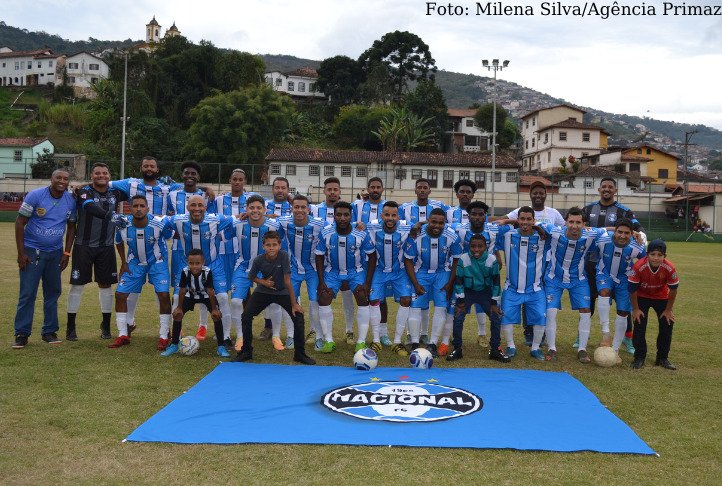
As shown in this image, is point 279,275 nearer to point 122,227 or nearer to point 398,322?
point 398,322

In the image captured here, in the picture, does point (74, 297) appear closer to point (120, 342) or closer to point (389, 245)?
point (120, 342)

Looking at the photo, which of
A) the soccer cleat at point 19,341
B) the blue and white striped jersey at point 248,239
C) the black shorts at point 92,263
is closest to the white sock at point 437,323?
the blue and white striped jersey at point 248,239

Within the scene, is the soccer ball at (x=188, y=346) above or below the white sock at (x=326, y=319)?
below

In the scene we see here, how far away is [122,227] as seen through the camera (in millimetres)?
8570

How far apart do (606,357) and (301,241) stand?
13.8 feet

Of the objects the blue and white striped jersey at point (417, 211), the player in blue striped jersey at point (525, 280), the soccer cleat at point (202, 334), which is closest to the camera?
the player in blue striped jersey at point (525, 280)

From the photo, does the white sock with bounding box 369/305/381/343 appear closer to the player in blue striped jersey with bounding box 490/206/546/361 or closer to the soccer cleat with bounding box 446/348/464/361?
the soccer cleat with bounding box 446/348/464/361

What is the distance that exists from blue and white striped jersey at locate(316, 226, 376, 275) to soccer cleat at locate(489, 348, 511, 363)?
6.70 feet

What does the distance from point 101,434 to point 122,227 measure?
3.85m

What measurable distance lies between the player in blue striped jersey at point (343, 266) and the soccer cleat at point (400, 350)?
42 cm

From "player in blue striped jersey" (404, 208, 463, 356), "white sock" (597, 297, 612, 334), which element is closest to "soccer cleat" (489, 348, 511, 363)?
"player in blue striped jersey" (404, 208, 463, 356)

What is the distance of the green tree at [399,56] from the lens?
79.3 m

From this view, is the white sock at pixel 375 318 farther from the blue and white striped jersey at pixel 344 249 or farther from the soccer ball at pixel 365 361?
the soccer ball at pixel 365 361

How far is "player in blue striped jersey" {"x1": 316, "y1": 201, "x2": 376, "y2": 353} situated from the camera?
8.48m
